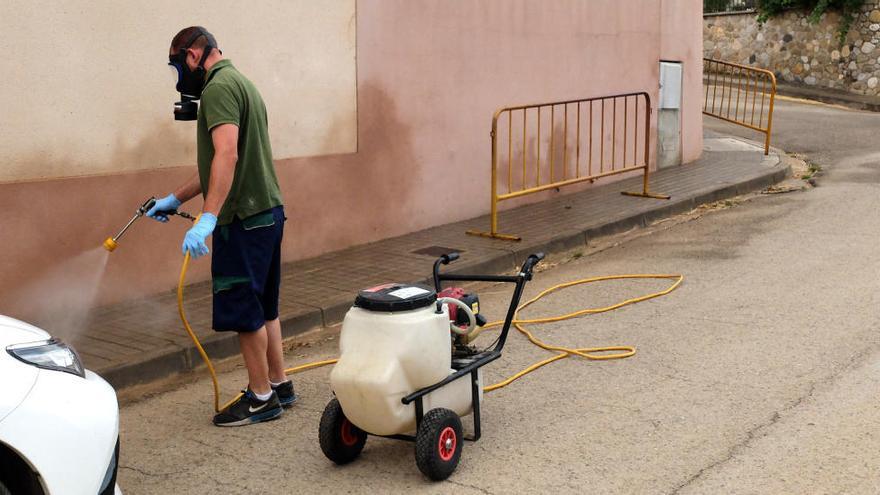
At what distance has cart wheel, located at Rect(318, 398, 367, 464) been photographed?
465 centimetres

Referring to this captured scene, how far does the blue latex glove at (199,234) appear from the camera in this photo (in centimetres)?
480

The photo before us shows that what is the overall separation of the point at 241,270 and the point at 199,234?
0.44m

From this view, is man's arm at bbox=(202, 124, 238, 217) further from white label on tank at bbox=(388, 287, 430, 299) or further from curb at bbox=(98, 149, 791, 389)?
curb at bbox=(98, 149, 791, 389)

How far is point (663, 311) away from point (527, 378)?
1.72 m

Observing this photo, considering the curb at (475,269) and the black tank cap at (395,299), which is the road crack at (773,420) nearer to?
the black tank cap at (395,299)

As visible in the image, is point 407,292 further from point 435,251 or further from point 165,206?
point 435,251

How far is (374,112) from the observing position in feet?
31.2

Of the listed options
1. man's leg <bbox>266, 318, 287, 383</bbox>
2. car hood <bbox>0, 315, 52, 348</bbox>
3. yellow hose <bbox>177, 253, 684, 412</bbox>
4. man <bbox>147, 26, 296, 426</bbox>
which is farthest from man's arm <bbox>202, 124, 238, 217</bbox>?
car hood <bbox>0, 315, 52, 348</bbox>

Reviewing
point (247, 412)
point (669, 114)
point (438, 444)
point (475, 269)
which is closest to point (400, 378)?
point (438, 444)

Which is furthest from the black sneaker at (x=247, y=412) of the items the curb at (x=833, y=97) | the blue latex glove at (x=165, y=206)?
the curb at (x=833, y=97)

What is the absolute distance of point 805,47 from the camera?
80.4 feet

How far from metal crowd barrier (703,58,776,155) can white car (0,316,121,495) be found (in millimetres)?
12705

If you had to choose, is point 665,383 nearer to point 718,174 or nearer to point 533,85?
point 533,85

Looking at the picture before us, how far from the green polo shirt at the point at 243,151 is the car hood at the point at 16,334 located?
144 cm
